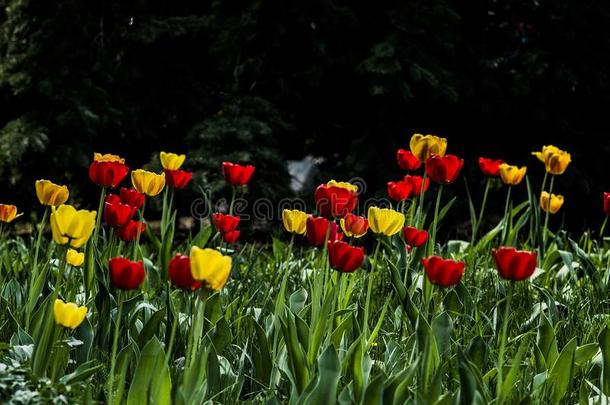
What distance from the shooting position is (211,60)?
5777 millimetres

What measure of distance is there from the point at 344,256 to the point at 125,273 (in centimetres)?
49

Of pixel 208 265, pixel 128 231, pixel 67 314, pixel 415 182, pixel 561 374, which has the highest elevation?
pixel 208 265

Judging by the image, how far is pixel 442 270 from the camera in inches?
78.2

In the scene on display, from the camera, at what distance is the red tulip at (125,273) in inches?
69.6

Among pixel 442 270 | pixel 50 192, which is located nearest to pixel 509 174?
pixel 442 270

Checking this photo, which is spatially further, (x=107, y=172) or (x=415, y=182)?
(x=415, y=182)

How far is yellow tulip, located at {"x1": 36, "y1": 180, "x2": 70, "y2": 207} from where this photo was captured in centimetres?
229

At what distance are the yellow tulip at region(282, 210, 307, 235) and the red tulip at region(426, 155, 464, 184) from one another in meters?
0.43

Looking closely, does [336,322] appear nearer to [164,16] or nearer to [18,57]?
[18,57]

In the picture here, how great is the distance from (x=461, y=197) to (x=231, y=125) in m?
1.46

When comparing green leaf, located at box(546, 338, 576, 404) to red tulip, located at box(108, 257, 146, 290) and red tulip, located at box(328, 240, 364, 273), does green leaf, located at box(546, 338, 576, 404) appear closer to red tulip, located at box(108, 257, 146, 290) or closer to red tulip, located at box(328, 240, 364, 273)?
red tulip, located at box(328, 240, 364, 273)

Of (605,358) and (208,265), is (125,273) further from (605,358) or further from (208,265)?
(605,358)

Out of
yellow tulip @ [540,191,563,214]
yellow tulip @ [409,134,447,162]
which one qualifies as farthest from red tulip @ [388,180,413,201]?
yellow tulip @ [540,191,563,214]

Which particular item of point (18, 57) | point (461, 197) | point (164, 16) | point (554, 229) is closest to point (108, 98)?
point (18, 57)
